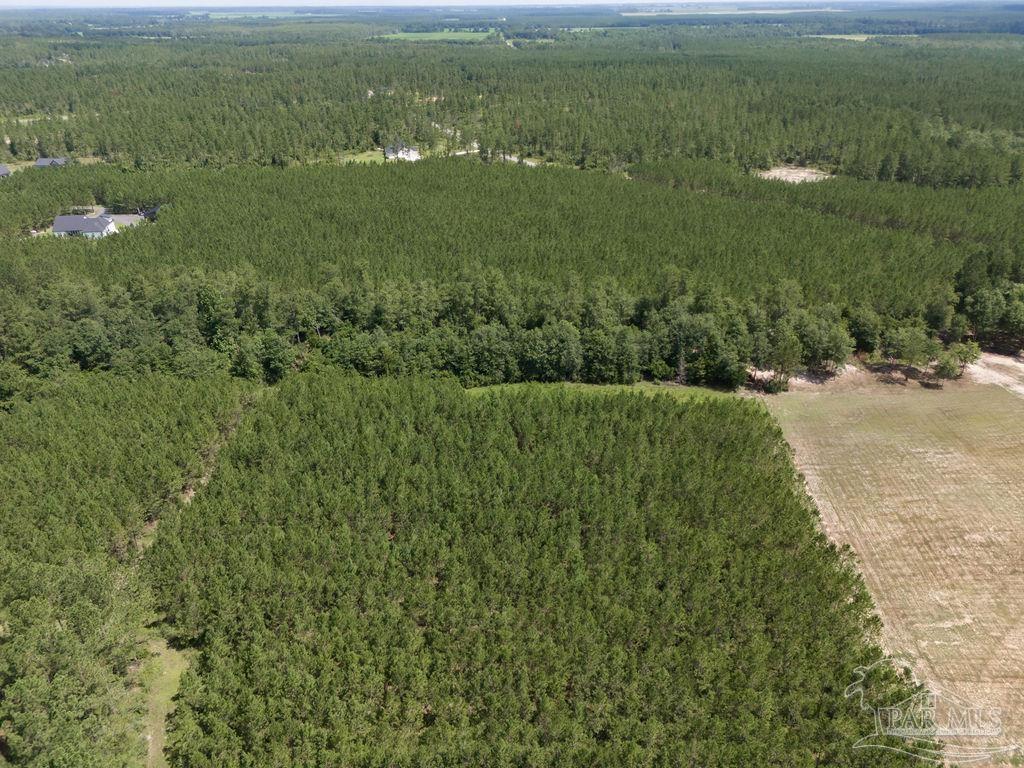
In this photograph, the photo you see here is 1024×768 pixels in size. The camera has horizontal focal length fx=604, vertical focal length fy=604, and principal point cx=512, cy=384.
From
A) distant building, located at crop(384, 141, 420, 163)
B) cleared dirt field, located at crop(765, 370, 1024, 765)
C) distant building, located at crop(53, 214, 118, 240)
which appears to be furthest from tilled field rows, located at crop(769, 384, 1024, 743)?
distant building, located at crop(384, 141, 420, 163)

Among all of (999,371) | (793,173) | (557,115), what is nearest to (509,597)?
(999,371)

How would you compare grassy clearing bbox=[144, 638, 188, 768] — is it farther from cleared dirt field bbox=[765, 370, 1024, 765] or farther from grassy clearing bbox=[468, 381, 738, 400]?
cleared dirt field bbox=[765, 370, 1024, 765]

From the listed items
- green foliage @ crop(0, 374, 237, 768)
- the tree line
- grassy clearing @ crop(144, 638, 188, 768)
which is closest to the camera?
green foliage @ crop(0, 374, 237, 768)

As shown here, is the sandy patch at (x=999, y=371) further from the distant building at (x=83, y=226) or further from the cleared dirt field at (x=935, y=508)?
the distant building at (x=83, y=226)

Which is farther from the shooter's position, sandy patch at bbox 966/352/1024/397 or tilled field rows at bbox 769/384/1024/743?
sandy patch at bbox 966/352/1024/397

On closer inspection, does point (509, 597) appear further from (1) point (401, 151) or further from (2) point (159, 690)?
(1) point (401, 151)

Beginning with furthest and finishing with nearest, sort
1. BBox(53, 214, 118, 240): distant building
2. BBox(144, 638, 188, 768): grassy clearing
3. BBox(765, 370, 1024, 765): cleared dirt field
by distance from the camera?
BBox(53, 214, 118, 240): distant building
BBox(765, 370, 1024, 765): cleared dirt field
BBox(144, 638, 188, 768): grassy clearing
